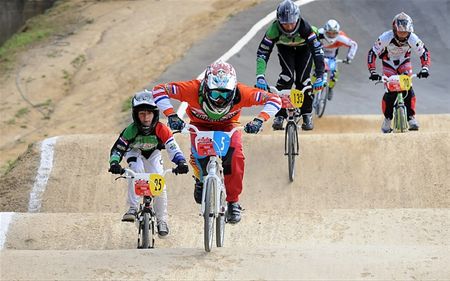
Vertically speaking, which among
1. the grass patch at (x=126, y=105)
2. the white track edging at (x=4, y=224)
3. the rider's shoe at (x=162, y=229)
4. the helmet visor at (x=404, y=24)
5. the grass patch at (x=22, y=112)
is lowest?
the grass patch at (x=22, y=112)

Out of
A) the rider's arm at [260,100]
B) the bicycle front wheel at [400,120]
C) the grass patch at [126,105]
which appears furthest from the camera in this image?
the grass patch at [126,105]

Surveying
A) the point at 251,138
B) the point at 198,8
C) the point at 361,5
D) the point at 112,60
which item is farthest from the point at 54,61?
the point at 251,138

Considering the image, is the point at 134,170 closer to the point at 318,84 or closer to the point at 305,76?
the point at 318,84

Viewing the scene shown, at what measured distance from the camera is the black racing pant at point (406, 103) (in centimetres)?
1438

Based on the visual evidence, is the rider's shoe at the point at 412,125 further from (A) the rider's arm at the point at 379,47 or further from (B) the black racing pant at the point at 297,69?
(B) the black racing pant at the point at 297,69

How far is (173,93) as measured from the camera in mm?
9375

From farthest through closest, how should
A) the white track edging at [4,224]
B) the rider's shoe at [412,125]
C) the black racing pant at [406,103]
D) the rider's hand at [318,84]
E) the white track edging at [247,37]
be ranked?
the white track edging at [247,37] → the rider's shoe at [412,125] → the black racing pant at [406,103] → the rider's hand at [318,84] → the white track edging at [4,224]

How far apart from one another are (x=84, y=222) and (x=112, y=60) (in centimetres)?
1285

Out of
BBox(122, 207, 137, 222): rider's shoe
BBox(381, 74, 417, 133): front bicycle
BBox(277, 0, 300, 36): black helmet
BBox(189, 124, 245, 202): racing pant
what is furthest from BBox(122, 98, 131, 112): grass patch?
BBox(189, 124, 245, 202): racing pant

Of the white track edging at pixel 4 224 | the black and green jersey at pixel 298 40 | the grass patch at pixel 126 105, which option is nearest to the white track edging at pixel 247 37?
the grass patch at pixel 126 105

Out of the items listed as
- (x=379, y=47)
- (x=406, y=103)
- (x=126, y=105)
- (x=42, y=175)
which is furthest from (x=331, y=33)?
(x=42, y=175)

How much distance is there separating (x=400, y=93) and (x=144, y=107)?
20.0 feet

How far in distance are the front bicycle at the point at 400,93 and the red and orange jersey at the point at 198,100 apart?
16.6 feet

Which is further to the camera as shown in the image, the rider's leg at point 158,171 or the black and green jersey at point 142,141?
the rider's leg at point 158,171
